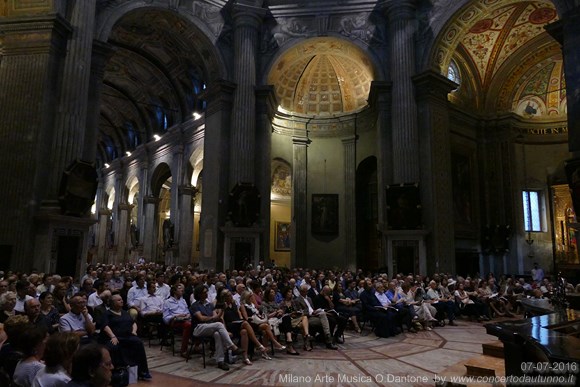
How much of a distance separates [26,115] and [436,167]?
1294 cm

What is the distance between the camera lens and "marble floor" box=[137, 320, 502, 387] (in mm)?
5230

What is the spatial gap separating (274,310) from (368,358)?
6.20 feet

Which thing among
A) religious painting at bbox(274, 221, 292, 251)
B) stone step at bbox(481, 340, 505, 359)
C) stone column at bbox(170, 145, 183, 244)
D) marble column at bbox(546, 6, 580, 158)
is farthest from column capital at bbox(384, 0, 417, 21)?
stone step at bbox(481, 340, 505, 359)

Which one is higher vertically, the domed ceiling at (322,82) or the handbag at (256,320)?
the domed ceiling at (322,82)

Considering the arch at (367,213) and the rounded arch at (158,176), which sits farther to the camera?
the rounded arch at (158,176)

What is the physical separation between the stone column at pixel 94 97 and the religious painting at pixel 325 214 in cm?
1066

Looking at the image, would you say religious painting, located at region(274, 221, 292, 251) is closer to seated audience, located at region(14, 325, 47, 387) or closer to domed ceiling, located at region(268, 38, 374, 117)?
domed ceiling, located at region(268, 38, 374, 117)

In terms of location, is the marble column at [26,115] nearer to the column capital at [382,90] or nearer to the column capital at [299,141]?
the column capital at [382,90]

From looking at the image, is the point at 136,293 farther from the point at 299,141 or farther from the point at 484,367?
the point at 299,141

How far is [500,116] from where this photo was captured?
755 inches

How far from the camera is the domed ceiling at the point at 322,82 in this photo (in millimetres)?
18759

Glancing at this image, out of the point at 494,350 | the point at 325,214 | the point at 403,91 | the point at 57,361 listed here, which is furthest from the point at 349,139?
the point at 57,361

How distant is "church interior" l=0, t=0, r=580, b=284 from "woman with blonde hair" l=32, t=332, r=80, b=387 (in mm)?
9102

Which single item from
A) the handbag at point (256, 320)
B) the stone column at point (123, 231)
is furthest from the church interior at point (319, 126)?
the handbag at point (256, 320)
